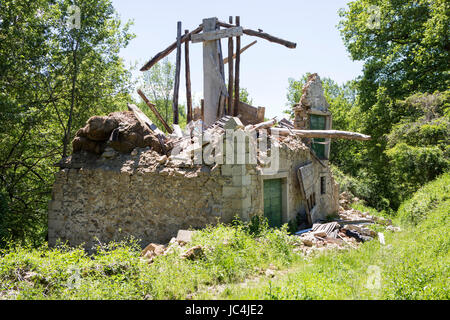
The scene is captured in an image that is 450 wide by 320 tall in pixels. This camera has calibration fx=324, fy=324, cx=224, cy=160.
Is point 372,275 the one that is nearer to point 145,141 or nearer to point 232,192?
point 232,192

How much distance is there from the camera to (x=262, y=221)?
8.38m

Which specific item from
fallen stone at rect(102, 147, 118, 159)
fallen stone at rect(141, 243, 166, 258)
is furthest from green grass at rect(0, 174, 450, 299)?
fallen stone at rect(102, 147, 118, 159)

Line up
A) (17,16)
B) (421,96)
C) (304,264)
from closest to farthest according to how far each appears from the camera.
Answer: (304,264)
(17,16)
(421,96)

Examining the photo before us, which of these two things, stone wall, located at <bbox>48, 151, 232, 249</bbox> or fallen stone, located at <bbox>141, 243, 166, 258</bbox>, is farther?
stone wall, located at <bbox>48, 151, 232, 249</bbox>

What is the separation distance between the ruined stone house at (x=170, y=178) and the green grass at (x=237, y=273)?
4.70 feet

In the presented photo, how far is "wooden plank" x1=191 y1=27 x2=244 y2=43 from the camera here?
33.2 feet

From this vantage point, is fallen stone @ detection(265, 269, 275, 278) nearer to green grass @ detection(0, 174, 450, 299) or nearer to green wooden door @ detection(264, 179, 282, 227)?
green grass @ detection(0, 174, 450, 299)

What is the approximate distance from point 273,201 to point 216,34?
5455 millimetres

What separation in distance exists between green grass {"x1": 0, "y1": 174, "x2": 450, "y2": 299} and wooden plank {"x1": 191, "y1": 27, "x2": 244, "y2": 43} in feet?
20.4

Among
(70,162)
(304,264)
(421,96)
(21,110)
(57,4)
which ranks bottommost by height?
(304,264)

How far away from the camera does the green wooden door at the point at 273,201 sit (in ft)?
30.0
